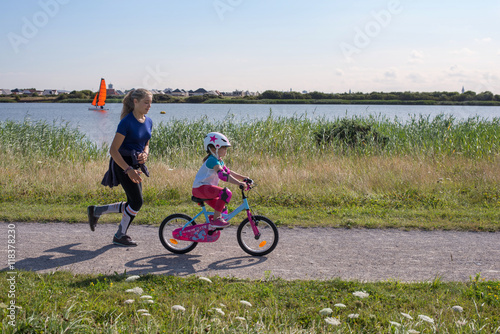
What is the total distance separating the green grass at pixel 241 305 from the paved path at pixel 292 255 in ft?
1.24

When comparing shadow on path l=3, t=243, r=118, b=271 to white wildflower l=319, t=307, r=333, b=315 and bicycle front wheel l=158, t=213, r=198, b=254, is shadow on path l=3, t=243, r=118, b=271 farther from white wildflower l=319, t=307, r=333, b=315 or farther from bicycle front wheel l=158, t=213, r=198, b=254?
white wildflower l=319, t=307, r=333, b=315

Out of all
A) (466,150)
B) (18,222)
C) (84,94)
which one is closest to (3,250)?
(18,222)

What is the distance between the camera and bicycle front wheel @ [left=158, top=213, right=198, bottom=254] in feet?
18.6

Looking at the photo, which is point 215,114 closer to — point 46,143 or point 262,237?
point 46,143

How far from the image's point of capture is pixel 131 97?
18.6 ft

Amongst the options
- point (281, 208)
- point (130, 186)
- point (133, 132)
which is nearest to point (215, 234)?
point (130, 186)

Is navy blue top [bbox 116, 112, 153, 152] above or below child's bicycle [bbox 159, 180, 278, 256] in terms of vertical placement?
above

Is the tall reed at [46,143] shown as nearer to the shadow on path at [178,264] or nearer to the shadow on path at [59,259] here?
the shadow on path at [59,259]

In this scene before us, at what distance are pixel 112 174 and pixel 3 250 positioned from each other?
172 centimetres

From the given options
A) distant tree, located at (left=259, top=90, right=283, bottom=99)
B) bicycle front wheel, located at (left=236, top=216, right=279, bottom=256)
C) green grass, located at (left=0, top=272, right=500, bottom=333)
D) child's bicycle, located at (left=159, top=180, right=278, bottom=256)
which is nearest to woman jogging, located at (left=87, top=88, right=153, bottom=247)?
child's bicycle, located at (left=159, top=180, right=278, bottom=256)

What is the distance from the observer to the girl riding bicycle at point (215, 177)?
5.31 m

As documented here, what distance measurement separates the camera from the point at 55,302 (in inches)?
144

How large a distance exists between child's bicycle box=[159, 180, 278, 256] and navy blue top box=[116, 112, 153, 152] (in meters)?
1.10

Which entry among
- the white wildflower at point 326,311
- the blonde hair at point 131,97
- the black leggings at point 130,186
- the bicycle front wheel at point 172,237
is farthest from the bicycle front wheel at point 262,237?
the blonde hair at point 131,97
